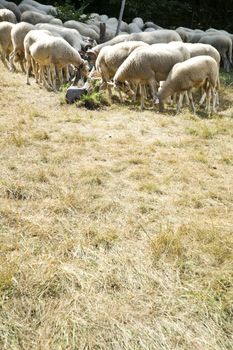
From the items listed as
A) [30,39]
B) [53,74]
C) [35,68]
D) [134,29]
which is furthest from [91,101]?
[134,29]

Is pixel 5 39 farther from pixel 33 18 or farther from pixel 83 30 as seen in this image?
pixel 83 30

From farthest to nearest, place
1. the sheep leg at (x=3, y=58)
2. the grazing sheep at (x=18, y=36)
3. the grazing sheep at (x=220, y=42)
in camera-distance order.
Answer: the grazing sheep at (x=220, y=42)
the sheep leg at (x=3, y=58)
the grazing sheep at (x=18, y=36)

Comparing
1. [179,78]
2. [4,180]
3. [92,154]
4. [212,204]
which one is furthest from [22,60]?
[212,204]

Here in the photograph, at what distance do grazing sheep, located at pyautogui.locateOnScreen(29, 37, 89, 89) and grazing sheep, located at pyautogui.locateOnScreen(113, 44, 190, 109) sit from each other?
1.63m

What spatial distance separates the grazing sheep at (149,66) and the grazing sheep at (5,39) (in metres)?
5.07

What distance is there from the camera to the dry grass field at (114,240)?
3186 mm

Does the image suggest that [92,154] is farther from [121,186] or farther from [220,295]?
[220,295]

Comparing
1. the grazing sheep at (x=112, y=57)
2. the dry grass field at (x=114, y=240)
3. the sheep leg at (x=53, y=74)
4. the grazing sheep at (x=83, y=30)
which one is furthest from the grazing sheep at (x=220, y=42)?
the dry grass field at (x=114, y=240)

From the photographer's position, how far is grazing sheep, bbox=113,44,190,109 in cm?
989

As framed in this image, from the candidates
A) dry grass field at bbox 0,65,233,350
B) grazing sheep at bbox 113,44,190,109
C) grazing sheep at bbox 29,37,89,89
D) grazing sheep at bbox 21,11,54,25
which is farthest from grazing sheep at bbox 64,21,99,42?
dry grass field at bbox 0,65,233,350

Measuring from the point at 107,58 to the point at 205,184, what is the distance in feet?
22.1

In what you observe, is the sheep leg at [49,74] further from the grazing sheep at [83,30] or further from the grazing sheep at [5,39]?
the grazing sheep at [83,30]

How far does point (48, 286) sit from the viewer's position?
3.56m

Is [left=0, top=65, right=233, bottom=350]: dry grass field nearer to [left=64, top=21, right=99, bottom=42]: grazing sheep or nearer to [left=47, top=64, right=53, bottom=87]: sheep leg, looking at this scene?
[left=47, top=64, right=53, bottom=87]: sheep leg
